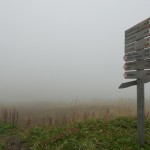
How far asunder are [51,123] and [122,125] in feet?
9.64

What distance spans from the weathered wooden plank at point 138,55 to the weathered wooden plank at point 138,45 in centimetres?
10

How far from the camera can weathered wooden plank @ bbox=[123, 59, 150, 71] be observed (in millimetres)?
7179

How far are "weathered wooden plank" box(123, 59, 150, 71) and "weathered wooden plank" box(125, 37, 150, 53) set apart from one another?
387 mm

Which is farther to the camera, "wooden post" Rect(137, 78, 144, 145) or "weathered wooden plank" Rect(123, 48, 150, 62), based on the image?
"wooden post" Rect(137, 78, 144, 145)

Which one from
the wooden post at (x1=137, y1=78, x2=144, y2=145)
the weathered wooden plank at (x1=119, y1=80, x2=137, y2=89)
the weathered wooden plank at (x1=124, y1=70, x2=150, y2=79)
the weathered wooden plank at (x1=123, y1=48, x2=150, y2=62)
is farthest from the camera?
the weathered wooden plank at (x1=119, y1=80, x2=137, y2=89)

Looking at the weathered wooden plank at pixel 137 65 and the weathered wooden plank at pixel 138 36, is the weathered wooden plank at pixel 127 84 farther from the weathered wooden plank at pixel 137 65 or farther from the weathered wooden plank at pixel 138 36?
the weathered wooden plank at pixel 138 36

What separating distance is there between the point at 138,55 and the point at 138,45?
0.28 meters

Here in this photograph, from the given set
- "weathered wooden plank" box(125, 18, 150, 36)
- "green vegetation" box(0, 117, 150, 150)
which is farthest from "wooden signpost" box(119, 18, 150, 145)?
"green vegetation" box(0, 117, 150, 150)

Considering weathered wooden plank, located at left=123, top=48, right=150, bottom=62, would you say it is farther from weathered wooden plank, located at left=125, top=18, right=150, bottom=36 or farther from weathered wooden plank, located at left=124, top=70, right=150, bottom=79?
weathered wooden plank, located at left=125, top=18, right=150, bottom=36

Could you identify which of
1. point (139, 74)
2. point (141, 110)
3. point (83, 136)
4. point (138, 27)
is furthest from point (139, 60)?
point (83, 136)

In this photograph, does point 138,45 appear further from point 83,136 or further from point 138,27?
point 83,136

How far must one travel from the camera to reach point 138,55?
301 inches

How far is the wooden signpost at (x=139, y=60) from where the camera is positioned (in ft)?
23.8

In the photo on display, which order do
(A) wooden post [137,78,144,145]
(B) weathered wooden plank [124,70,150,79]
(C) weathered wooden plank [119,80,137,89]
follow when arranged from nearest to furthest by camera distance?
(B) weathered wooden plank [124,70,150,79] → (A) wooden post [137,78,144,145] → (C) weathered wooden plank [119,80,137,89]
